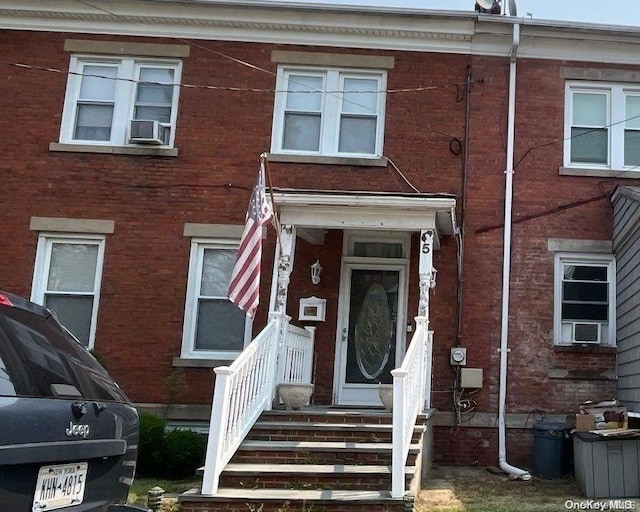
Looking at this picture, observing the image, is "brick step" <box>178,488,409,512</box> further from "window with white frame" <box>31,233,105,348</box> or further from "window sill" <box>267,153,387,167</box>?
"window sill" <box>267,153,387,167</box>

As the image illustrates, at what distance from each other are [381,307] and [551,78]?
14.8ft

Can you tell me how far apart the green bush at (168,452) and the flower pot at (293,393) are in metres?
1.18

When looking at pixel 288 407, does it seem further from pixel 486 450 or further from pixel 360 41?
pixel 360 41

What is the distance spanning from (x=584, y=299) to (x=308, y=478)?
547 cm

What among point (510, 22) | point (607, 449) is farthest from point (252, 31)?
point (607, 449)

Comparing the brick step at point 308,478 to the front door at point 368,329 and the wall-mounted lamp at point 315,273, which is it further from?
the wall-mounted lamp at point 315,273

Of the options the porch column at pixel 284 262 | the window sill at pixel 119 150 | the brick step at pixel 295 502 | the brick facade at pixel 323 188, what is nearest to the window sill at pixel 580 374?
the brick facade at pixel 323 188

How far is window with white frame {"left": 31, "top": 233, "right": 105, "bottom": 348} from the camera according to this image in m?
9.90

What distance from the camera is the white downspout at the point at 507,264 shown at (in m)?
9.28

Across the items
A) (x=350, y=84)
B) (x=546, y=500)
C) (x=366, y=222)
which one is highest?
(x=350, y=84)

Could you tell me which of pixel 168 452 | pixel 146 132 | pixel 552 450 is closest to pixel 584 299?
pixel 552 450

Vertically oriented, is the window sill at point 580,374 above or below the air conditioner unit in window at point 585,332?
below

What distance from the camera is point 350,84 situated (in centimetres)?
1059

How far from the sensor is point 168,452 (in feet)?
26.6
